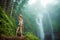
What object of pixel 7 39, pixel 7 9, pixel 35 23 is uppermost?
pixel 7 9

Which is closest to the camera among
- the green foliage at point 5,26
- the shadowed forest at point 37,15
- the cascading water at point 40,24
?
the green foliage at point 5,26

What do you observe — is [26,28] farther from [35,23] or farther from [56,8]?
[56,8]

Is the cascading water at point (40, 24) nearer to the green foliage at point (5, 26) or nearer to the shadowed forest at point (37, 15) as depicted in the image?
the shadowed forest at point (37, 15)

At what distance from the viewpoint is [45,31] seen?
1497 cm

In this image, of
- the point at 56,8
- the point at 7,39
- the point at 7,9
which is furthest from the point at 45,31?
the point at 7,39

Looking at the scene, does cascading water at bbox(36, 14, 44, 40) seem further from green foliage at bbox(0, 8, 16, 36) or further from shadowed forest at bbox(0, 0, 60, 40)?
green foliage at bbox(0, 8, 16, 36)

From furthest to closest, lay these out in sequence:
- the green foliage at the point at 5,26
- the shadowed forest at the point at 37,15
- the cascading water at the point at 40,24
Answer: the cascading water at the point at 40,24, the shadowed forest at the point at 37,15, the green foliage at the point at 5,26

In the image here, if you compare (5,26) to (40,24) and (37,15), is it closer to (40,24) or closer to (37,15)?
(37,15)

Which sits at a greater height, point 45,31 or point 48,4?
point 48,4

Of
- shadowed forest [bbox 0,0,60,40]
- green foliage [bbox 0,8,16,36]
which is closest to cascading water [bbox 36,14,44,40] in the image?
shadowed forest [bbox 0,0,60,40]

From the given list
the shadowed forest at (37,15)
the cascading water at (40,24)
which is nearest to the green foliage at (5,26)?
the shadowed forest at (37,15)

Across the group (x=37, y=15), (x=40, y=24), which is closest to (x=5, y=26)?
(x=37, y=15)

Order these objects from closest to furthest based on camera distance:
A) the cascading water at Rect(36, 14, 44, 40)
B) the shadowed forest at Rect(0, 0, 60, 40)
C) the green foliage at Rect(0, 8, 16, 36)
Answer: the green foliage at Rect(0, 8, 16, 36), the shadowed forest at Rect(0, 0, 60, 40), the cascading water at Rect(36, 14, 44, 40)

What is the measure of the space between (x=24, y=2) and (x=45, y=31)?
2.67 meters
